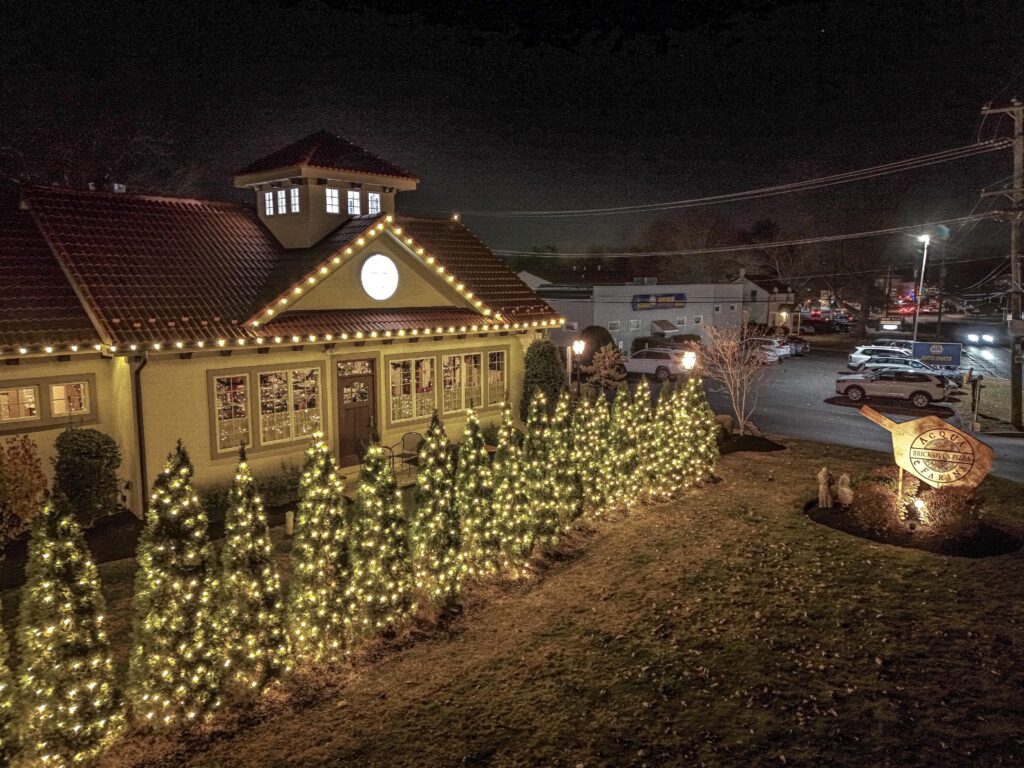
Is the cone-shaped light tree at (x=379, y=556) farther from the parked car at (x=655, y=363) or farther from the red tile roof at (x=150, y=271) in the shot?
the parked car at (x=655, y=363)

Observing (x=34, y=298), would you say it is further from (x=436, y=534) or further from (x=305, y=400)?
(x=436, y=534)

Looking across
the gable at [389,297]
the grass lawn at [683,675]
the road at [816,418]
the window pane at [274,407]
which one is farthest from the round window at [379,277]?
the road at [816,418]

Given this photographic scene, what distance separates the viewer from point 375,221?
16266 millimetres

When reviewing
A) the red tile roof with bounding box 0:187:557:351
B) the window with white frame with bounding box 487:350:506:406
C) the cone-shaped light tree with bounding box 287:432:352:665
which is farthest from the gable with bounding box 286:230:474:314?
the cone-shaped light tree with bounding box 287:432:352:665

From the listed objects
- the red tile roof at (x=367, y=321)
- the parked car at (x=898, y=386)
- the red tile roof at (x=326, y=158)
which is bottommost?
the parked car at (x=898, y=386)

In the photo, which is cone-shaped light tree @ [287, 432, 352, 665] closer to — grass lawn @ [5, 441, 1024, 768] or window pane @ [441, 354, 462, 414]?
grass lawn @ [5, 441, 1024, 768]

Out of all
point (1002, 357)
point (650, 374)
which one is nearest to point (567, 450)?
point (650, 374)

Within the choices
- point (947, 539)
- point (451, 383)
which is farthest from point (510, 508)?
point (451, 383)

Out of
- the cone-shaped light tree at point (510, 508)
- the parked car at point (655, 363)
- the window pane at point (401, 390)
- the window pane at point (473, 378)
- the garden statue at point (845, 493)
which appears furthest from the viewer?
the parked car at point (655, 363)

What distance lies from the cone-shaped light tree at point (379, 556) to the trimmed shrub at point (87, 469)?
21.9ft

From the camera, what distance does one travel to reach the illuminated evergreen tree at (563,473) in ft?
38.7

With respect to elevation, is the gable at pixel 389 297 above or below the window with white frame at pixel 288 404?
above

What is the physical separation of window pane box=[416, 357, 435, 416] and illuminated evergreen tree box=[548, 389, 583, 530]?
21.0ft

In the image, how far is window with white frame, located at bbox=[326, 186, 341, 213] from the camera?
17.9 m
